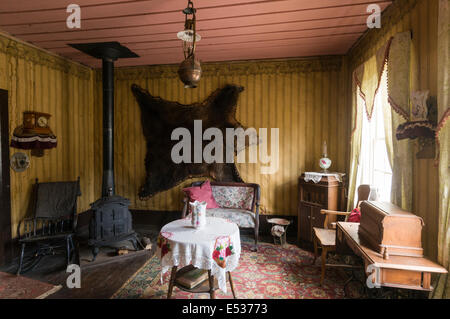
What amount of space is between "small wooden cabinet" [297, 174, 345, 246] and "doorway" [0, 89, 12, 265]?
4.66m

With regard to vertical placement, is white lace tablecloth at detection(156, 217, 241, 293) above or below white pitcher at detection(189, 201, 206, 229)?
below

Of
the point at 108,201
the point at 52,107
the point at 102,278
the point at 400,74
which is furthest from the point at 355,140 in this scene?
the point at 52,107

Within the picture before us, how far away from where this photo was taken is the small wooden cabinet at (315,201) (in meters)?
3.92

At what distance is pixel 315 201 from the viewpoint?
13.4ft

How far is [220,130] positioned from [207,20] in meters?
2.16

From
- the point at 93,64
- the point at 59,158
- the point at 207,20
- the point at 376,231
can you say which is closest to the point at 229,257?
the point at 376,231

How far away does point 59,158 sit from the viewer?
4.58 m

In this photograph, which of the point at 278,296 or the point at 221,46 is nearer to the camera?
the point at 278,296

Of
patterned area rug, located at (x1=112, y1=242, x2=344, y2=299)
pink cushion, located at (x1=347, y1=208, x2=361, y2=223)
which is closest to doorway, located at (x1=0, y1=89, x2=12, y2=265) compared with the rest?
patterned area rug, located at (x1=112, y1=242, x2=344, y2=299)

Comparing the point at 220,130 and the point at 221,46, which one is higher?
the point at 221,46

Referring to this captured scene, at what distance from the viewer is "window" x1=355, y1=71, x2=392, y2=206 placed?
3123 millimetres

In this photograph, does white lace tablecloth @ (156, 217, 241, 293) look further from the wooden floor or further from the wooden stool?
the wooden floor

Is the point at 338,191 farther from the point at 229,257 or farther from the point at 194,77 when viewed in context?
the point at 194,77
